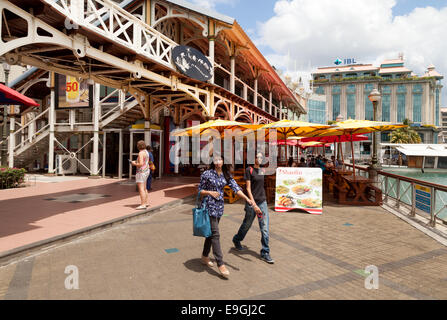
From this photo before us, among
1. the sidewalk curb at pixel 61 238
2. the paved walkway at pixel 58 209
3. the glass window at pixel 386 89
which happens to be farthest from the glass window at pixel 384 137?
the sidewalk curb at pixel 61 238

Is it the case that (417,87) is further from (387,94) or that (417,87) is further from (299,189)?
(299,189)

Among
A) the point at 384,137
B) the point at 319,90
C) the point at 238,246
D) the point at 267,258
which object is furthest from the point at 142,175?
the point at 319,90

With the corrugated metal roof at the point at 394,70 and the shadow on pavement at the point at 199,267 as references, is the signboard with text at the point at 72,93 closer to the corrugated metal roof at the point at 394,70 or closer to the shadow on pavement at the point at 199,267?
the shadow on pavement at the point at 199,267

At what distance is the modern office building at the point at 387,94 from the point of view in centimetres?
7694

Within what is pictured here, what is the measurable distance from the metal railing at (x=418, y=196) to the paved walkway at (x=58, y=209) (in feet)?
22.8

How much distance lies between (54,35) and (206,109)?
740 cm

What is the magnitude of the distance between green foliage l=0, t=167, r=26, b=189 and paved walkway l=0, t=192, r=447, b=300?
8.13 metres

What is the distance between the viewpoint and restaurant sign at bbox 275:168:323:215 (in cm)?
797

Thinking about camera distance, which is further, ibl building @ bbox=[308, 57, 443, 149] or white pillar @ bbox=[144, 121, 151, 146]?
ibl building @ bbox=[308, 57, 443, 149]

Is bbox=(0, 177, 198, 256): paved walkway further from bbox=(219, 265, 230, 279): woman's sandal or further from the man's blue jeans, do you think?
the man's blue jeans

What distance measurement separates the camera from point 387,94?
263 ft

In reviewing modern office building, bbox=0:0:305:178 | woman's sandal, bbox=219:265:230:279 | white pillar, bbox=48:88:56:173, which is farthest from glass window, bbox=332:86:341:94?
woman's sandal, bbox=219:265:230:279

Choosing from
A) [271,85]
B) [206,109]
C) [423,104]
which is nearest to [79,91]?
[206,109]
